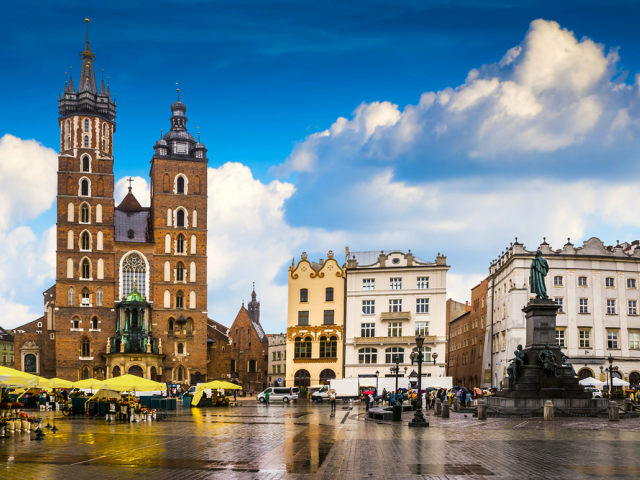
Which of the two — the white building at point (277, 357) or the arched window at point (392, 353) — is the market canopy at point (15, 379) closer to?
the arched window at point (392, 353)

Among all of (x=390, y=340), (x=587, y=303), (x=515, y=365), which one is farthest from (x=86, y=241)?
(x=515, y=365)

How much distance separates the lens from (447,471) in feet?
51.6

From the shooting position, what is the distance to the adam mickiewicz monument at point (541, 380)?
34219 millimetres

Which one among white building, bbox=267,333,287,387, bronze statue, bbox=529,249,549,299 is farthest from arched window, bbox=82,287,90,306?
bronze statue, bbox=529,249,549,299

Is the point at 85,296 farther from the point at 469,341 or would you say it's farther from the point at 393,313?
the point at 469,341

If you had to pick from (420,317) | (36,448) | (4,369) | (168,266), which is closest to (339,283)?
(420,317)

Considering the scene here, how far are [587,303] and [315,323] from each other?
26.5 metres

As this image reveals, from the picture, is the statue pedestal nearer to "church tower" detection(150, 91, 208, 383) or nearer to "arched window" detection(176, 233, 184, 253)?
"church tower" detection(150, 91, 208, 383)

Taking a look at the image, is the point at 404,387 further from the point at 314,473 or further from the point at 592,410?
the point at 314,473

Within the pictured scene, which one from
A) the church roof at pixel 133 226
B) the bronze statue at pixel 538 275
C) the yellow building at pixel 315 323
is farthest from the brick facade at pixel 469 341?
the bronze statue at pixel 538 275

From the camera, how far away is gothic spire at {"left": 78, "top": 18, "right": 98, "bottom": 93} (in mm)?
90188

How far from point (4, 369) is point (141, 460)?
12.2 metres

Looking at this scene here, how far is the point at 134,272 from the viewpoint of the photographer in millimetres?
86562

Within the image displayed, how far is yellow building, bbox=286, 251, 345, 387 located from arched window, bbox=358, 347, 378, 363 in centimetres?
217
